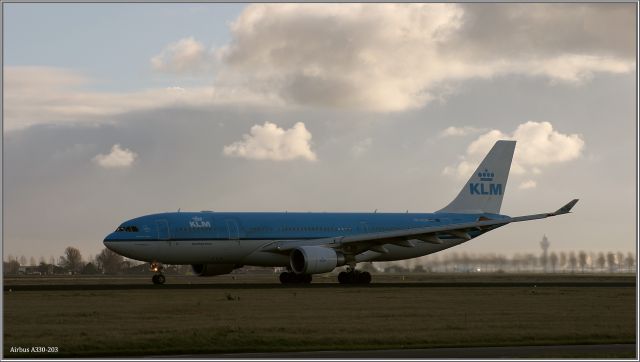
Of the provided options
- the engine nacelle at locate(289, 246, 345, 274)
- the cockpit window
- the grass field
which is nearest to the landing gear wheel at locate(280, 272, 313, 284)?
the engine nacelle at locate(289, 246, 345, 274)

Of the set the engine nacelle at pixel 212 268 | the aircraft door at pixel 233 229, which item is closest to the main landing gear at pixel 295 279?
the engine nacelle at pixel 212 268

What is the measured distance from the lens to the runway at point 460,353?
28.2 meters

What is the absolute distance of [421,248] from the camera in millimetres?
69625

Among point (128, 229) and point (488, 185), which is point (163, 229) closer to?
point (128, 229)

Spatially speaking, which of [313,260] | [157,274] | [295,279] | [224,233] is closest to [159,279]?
[157,274]

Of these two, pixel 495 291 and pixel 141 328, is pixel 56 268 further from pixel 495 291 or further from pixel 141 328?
pixel 141 328

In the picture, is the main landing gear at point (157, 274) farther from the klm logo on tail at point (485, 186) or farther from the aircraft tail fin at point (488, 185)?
the klm logo on tail at point (485, 186)

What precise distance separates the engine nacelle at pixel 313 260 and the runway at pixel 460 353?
28008 millimetres

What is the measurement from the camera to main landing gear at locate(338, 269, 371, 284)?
62719 mm

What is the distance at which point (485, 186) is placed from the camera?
7481 cm

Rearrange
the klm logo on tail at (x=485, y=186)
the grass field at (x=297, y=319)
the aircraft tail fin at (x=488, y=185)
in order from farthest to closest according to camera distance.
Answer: the klm logo on tail at (x=485, y=186) → the aircraft tail fin at (x=488, y=185) → the grass field at (x=297, y=319)

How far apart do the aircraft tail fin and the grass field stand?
801 inches

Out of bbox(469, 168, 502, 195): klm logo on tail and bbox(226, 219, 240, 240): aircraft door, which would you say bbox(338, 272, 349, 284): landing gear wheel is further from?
bbox(469, 168, 502, 195): klm logo on tail

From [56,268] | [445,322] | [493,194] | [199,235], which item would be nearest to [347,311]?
[445,322]
